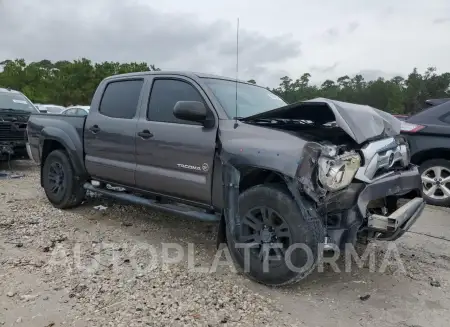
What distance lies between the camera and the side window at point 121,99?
4.74 m

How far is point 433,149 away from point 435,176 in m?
0.40

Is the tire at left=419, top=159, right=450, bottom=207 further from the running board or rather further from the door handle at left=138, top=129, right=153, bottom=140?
the door handle at left=138, top=129, right=153, bottom=140

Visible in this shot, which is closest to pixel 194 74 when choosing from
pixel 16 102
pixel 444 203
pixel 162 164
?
pixel 162 164

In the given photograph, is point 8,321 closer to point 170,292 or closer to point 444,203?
point 170,292

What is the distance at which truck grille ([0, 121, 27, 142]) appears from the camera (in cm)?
841

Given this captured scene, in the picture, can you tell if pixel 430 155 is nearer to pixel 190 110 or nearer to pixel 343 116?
pixel 343 116

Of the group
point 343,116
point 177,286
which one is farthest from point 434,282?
point 177,286

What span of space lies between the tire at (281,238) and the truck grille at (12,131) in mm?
6652

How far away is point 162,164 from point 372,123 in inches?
79.0

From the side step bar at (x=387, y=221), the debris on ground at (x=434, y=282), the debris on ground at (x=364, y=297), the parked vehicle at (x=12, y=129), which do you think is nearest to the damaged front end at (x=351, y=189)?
the side step bar at (x=387, y=221)

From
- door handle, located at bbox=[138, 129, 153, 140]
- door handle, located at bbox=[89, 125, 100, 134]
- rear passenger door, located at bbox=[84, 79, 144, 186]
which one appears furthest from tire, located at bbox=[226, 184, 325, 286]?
door handle, located at bbox=[89, 125, 100, 134]

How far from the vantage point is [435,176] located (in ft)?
20.2

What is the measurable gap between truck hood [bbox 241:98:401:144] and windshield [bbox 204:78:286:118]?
1.33 feet

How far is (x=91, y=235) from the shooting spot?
4.64m
